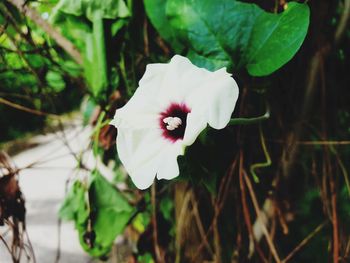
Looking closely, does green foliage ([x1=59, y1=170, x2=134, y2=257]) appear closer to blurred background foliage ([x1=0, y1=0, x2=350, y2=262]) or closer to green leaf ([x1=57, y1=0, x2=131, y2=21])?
blurred background foliage ([x1=0, y1=0, x2=350, y2=262])

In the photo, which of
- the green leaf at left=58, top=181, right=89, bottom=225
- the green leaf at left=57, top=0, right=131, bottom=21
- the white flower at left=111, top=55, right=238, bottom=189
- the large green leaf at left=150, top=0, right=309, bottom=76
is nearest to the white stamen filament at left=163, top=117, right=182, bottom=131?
the white flower at left=111, top=55, right=238, bottom=189

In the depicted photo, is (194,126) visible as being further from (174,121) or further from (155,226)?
(155,226)

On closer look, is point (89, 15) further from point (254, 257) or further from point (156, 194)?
point (254, 257)

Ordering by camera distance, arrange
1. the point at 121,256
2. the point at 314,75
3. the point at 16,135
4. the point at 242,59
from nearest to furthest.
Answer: the point at 242,59 < the point at 314,75 < the point at 121,256 < the point at 16,135

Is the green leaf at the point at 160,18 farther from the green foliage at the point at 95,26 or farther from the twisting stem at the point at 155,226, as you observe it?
the twisting stem at the point at 155,226

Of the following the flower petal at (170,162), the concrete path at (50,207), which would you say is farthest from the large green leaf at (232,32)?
the concrete path at (50,207)

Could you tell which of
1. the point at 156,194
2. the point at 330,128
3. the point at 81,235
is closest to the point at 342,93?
the point at 330,128
